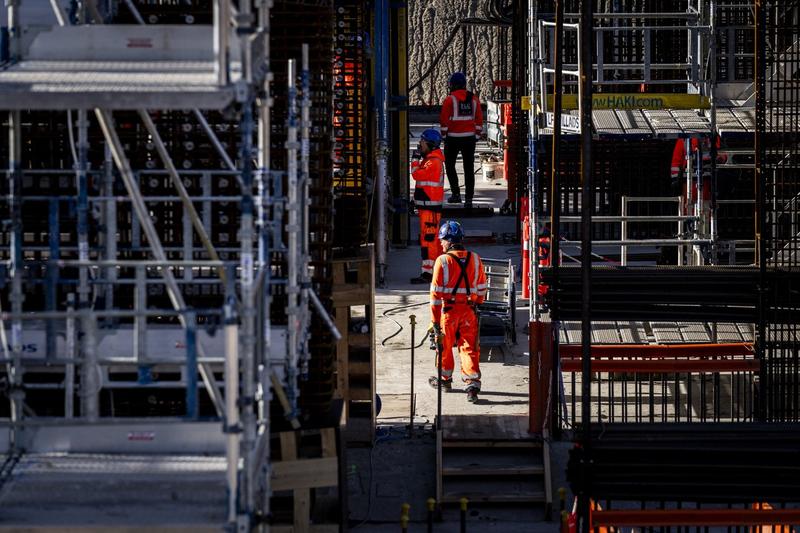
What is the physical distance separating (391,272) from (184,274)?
10.6 metres

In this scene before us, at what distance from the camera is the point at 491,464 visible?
38.3 ft

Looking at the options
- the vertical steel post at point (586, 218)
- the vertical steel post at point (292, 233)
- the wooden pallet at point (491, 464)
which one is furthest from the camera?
the wooden pallet at point (491, 464)

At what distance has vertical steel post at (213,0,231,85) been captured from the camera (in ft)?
21.0

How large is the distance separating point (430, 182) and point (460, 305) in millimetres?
5257

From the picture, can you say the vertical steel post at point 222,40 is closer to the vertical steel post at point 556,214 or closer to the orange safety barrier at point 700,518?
the orange safety barrier at point 700,518

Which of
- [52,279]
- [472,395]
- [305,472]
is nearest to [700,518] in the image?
[305,472]

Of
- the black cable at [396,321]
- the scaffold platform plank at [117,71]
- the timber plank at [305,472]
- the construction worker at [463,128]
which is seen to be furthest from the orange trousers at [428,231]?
the scaffold platform plank at [117,71]

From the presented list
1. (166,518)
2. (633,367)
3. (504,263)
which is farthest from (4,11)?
(504,263)

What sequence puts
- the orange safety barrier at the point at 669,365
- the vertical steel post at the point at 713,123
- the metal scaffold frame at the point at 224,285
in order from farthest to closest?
the vertical steel post at the point at 713,123 → the orange safety barrier at the point at 669,365 → the metal scaffold frame at the point at 224,285

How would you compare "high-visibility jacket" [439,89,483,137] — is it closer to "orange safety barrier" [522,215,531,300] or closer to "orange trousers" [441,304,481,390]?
"orange safety barrier" [522,215,531,300]

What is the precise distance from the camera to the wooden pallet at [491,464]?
11.1 m

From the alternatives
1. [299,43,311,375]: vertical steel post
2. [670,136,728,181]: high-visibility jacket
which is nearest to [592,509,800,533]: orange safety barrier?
[299,43,311,375]: vertical steel post

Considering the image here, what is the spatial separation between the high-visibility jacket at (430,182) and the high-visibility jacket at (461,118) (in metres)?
4.76

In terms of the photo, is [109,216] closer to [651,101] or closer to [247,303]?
[247,303]
